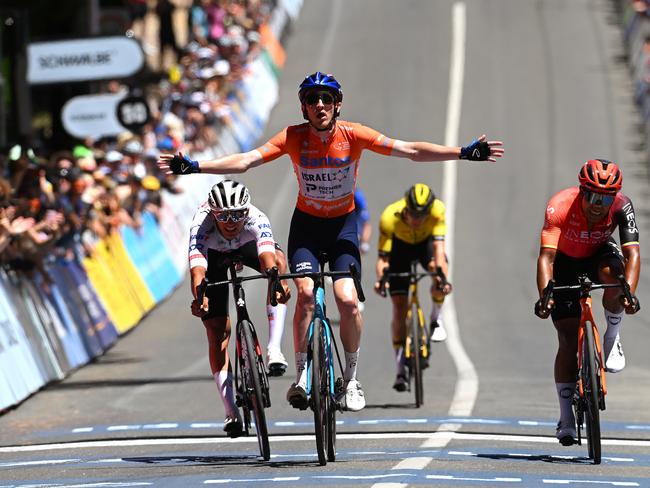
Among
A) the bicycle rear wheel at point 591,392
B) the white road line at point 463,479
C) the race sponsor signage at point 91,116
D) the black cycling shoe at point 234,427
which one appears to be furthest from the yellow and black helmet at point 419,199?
the race sponsor signage at point 91,116

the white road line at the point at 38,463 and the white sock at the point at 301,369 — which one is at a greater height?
the white sock at the point at 301,369

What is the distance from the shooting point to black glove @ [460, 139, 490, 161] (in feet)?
36.1

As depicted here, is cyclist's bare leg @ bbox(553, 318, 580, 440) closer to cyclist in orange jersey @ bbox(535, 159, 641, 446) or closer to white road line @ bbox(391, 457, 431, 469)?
cyclist in orange jersey @ bbox(535, 159, 641, 446)

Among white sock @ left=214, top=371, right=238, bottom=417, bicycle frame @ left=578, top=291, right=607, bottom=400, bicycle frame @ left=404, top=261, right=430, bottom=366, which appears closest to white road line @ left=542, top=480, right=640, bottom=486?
bicycle frame @ left=578, top=291, right=607, bottom=400

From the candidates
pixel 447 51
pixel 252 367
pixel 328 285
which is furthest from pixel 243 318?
pixel 447 51

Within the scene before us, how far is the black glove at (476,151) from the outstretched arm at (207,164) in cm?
146

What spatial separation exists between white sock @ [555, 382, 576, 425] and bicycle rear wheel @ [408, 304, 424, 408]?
320 centimetres

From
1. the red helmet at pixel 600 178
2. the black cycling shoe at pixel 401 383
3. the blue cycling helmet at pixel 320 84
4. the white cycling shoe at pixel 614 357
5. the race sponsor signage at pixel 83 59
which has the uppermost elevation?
the race sponsor signage at pixel 83 59

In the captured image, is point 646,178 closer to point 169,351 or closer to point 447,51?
point 447,51

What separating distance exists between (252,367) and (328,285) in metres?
14.8

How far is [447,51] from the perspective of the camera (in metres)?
47.0

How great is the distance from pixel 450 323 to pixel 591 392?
12.0 m

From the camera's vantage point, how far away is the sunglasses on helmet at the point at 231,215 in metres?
11.4

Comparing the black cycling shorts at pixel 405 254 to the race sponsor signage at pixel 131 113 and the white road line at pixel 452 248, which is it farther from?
the race sponsor signage at pixel 131 113
